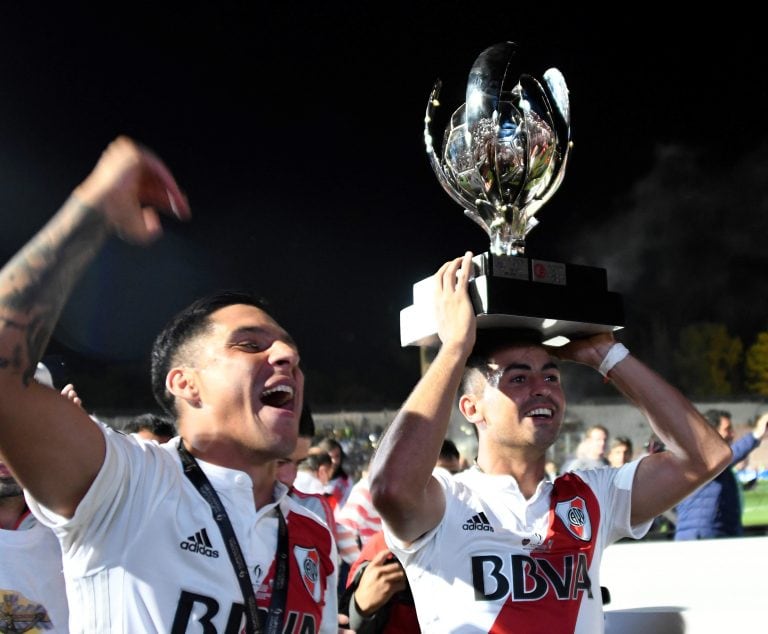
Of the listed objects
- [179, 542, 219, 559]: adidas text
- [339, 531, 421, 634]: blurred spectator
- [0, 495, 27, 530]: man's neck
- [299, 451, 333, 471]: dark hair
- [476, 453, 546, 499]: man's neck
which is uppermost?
[299, 451, 333, 471]: dark hair

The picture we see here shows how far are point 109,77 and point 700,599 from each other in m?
17.2

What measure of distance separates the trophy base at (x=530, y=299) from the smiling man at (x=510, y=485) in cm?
6

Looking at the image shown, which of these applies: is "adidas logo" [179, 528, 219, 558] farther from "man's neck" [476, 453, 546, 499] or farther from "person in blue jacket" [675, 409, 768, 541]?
"person in blue jacket" [675, 409, 768, 541]

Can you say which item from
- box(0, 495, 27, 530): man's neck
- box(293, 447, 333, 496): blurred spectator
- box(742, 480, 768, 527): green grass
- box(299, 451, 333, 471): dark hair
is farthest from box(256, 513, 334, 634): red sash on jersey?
box(742, 480, 768, 527): green grass

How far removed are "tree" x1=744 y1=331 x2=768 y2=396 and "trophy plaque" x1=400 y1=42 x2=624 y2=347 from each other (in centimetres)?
2163

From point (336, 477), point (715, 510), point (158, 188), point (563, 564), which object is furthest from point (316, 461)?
point (158, 188)

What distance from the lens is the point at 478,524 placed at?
8.05 ft

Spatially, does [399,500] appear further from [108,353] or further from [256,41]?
[108,353]

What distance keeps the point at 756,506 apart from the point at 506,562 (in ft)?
31.5

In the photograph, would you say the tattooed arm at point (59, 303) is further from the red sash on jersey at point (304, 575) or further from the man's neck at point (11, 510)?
the man's neck at point (11, 510)

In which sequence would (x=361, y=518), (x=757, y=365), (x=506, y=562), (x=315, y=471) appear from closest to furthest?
(x=506, y=562)
(x=361, y=518)
(x=315, y=471)
(x=757, y=365)

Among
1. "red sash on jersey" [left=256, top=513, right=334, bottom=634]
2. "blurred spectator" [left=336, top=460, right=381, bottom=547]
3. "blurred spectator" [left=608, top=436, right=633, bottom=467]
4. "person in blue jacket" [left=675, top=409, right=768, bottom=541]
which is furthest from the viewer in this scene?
"blurred spectator" [left=608, top=436, right=633, bottom=467]

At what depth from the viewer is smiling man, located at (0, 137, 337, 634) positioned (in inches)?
58.4

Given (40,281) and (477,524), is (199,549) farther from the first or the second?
(477,524)
